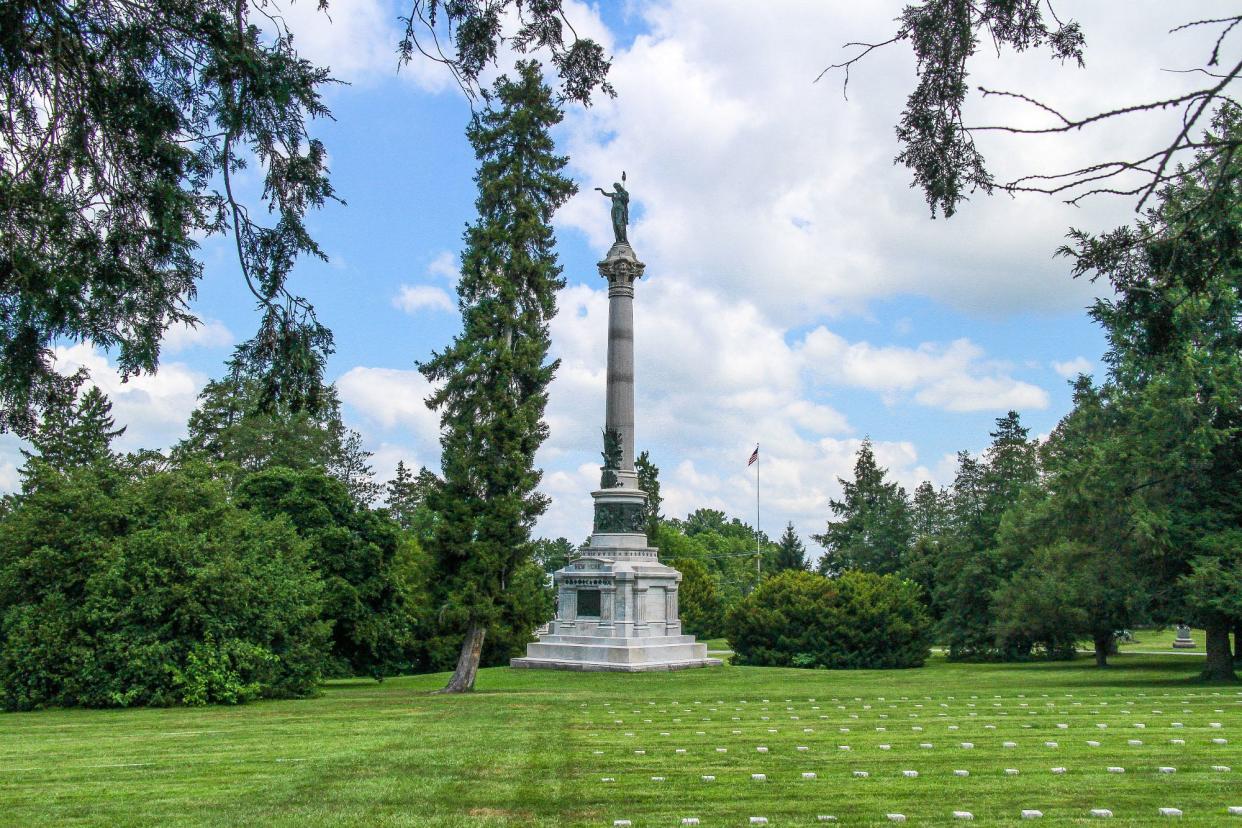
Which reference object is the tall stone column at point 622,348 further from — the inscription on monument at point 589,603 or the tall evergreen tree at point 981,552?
the tall evergreen tree at point 981,552

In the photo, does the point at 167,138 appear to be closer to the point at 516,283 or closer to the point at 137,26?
the point at 137,26

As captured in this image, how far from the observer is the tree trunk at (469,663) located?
26141 millimetres

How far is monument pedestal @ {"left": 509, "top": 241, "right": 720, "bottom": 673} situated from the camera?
Result: 108 ft

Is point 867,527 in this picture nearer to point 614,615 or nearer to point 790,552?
point 790,552

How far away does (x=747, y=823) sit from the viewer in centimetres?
794

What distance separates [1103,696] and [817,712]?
7.32m

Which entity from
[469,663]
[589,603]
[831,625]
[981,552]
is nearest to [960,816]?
[469,663]

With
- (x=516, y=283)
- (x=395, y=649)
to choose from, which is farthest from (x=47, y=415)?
(x=395, y=649)

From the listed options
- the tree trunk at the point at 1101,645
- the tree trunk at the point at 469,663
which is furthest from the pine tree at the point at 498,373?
the tree trunk at the point at 1101,645

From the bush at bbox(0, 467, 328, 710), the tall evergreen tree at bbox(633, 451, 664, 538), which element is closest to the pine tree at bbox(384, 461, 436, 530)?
the tall evergreen tree at bbox(633, 451, 664, 538)

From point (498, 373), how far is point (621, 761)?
16.7 meters

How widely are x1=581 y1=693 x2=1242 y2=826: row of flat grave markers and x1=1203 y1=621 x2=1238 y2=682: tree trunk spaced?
7192 millimetres

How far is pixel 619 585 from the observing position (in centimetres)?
3372

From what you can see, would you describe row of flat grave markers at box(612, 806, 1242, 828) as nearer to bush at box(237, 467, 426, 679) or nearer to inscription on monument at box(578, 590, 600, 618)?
bush at box(237, 467, 426, 679)
